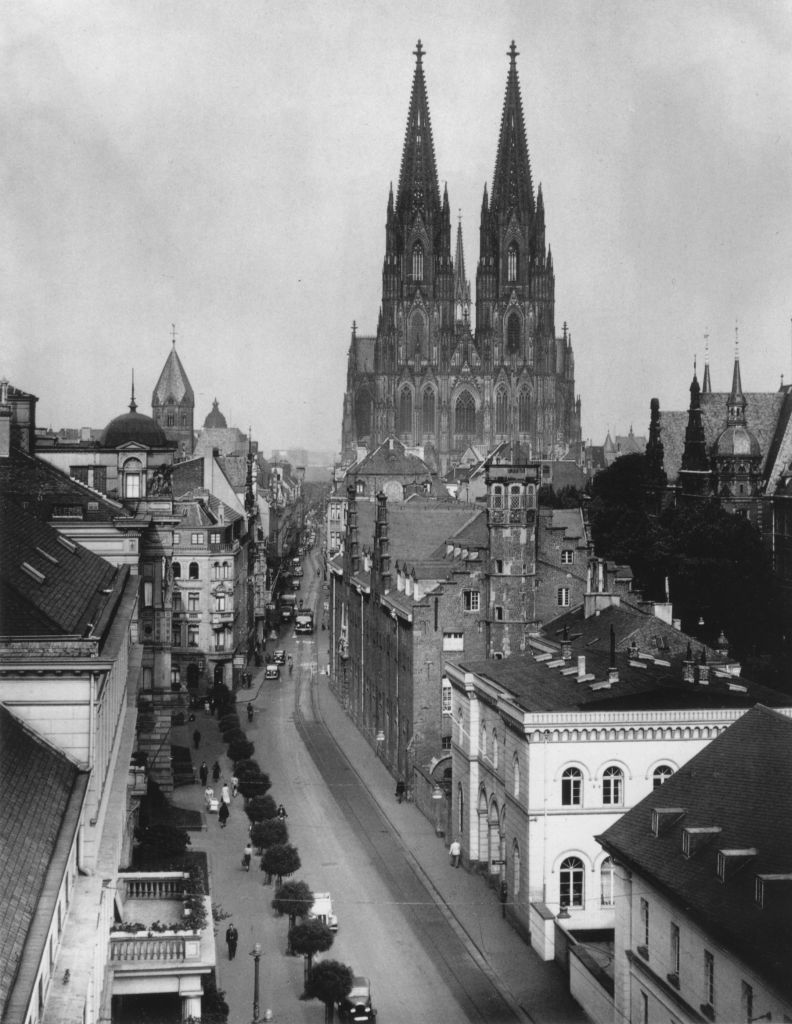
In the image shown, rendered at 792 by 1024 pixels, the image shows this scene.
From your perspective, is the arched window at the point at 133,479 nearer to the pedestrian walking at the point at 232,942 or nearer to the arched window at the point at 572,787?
the pedestrian walking at the point at 232,942

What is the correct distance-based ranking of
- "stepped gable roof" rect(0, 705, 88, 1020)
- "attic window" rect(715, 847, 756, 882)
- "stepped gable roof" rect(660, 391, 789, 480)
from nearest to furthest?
1. "stepped gable roof" rect(0, 705, 88, 1020)
2. "attic window" rect(715, 847, 756, 882)
3. "stepped gable roof" rect(660, 391, 789, 480)

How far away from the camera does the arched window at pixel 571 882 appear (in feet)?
174

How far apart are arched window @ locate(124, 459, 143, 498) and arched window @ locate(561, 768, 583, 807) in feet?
91.4

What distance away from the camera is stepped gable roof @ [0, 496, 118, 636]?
33.5 meters

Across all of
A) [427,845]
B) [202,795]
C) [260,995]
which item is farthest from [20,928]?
[202,795]

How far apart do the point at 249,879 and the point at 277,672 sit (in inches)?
2399

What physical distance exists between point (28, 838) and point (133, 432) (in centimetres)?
5002

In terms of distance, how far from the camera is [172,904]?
40344 mm

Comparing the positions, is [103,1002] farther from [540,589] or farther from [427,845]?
[540,589]

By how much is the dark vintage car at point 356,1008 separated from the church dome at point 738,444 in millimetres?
84621

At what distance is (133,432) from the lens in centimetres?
7331

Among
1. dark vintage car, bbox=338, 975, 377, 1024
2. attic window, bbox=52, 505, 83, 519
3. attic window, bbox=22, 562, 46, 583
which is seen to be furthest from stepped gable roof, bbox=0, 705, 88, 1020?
attic window, bbox=52, 505, 83, 519

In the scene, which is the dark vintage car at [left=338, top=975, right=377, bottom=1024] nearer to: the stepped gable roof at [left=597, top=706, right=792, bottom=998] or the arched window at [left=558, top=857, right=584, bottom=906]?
the stepped gable roof at [left=597, top=706, right=792, bottom=998]

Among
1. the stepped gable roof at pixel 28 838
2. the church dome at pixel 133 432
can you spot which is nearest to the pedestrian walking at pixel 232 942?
the stepped gable roof at pixel 28 838
